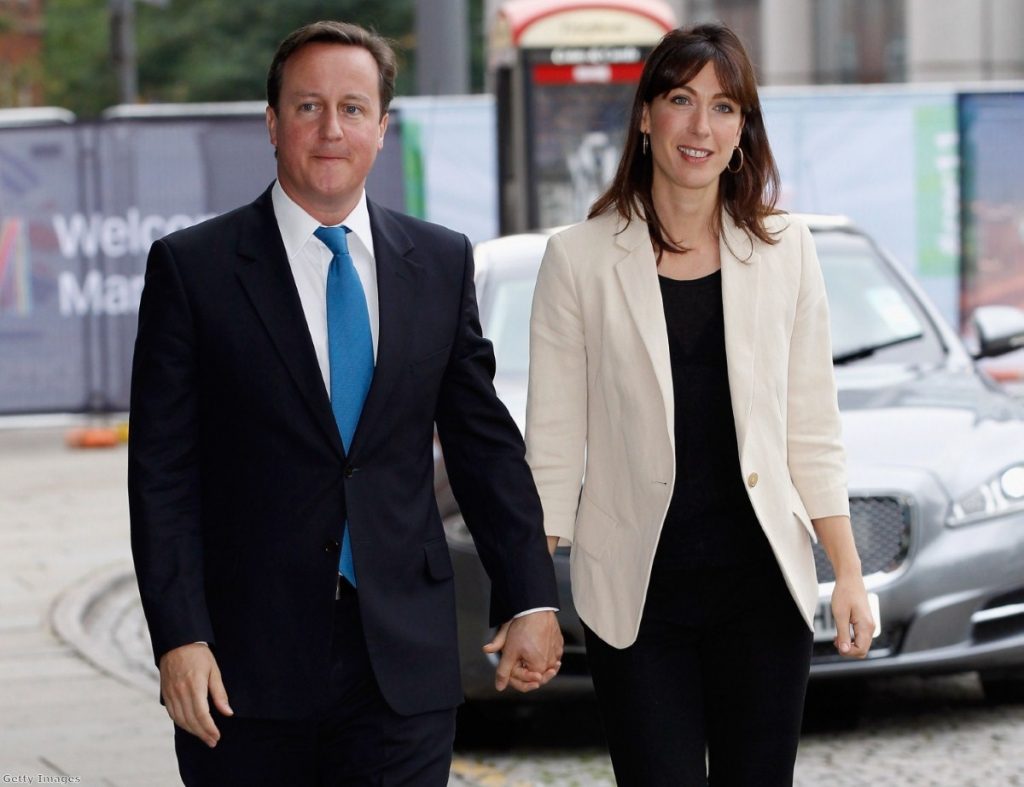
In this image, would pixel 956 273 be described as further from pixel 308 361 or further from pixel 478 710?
pixel 308 361

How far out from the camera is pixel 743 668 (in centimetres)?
335

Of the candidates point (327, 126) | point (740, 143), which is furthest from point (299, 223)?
point (740, 143)

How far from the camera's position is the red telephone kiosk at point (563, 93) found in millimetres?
14242

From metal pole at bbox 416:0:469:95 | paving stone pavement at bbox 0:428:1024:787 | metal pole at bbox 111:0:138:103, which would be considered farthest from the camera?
metal pole at bbox 111:0:138:103

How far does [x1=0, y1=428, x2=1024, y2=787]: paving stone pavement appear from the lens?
566cm

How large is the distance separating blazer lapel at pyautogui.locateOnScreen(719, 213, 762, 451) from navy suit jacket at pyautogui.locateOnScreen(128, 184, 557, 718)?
537mm

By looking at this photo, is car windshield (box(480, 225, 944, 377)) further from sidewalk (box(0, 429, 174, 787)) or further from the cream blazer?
the cream blazer

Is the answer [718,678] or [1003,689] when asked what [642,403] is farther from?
[1003,689]

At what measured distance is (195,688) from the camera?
3.04m

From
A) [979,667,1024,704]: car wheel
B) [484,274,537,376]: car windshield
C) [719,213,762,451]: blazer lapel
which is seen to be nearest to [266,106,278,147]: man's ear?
[719,213,762,451]: blazer lapel

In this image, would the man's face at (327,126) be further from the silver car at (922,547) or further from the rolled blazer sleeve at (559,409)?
the silver car at (922,547)

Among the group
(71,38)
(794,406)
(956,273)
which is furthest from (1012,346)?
(71,38)

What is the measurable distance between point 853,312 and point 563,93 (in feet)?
25.0

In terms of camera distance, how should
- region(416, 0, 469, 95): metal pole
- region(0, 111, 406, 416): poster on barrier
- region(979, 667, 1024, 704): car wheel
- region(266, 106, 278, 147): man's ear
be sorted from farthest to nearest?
region(0, 111, 406, 416): poster on barrier → region(416, 0, 469, 95): metal pole → region(979, 667, 1024, 704): car wheel → region(266, 106, 278, 147): man's ear
